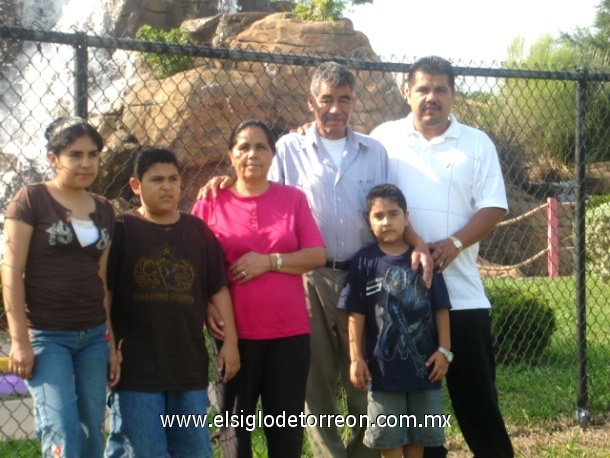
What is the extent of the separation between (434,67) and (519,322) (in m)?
3.41

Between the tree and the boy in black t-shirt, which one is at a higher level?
the tree

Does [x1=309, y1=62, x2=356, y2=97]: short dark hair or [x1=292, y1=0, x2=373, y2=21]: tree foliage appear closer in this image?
[x1=309, y1=62, x2=356, y2=97]: short dark hair

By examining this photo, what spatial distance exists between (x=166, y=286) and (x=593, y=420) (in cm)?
307

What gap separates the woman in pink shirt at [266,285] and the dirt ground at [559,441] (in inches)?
59.9

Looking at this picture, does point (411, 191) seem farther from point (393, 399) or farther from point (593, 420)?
point (593, 420)

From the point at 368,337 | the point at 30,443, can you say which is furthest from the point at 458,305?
the point at 30,443

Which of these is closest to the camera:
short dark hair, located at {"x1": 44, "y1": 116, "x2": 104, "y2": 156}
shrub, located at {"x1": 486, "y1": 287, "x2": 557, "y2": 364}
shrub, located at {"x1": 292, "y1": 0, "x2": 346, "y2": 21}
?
short dark hair, located at {"x1": 44, "y1": 116, "x2": 104, "y2": 156}

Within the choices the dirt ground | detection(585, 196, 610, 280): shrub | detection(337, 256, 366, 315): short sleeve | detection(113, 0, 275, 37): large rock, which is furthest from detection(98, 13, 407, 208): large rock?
detection(337, 256, 366, 315): short sleeve

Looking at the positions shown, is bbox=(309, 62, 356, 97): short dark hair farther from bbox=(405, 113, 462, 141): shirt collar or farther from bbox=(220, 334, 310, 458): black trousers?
bbox=(220, 334, 310, 458): black trousers

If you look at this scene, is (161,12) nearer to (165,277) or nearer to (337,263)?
(337,263)

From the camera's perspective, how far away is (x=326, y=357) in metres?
3.53

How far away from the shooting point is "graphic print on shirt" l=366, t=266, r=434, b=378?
3.32m

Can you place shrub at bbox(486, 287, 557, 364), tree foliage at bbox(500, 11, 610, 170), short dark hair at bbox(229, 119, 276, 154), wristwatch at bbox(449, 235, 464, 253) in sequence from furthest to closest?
tree foliage at bbox(500, 11, 610, 170) → shrub at bbox(486, 287, 557, 364) → wristwatch at bbox(449, 235, 464, 253) → short dark hair at bbox(229, 119, 276, 154)

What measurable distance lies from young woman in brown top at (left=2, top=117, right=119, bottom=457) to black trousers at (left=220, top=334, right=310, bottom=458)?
1.72 feet
